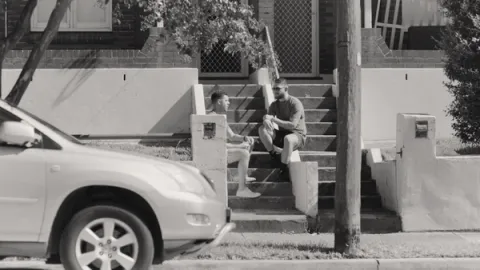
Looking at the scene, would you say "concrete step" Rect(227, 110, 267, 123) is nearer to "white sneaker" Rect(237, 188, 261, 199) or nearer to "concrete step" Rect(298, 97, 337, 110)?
"concrete step" Rect(298, 97, 337, 110)

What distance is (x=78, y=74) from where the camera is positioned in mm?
13438

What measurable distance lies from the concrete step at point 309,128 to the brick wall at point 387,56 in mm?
1820

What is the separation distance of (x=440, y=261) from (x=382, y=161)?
3390 mm

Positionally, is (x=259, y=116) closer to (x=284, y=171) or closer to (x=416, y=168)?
(x=284, y=171)

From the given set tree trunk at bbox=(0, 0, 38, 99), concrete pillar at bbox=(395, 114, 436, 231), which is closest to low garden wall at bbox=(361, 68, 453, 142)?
concrete pillar at bbox=(395, 114, 436, 231)

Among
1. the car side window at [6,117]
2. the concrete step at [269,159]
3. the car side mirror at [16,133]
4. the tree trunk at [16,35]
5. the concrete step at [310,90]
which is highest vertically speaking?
the tree trunk at [16,35]

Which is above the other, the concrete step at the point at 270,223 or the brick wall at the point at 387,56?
the brick wall at the point at 387,56

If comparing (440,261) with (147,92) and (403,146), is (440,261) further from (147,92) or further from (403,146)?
(147,92)

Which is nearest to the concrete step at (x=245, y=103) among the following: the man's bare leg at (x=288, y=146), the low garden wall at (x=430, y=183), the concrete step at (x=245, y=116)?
the concrete step at (x=245, y=116)

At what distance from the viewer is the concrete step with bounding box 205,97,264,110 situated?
42.7 feet

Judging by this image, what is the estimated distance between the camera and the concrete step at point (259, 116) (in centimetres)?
1278

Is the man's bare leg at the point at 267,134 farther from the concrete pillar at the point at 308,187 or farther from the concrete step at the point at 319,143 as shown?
the concrete step at the point at 319,143

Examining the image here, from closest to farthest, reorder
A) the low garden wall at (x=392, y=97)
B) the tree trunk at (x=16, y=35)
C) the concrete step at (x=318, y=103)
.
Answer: the tree trunk at (x=16, y=35) → the concrete step at (x=318, y=103) → the low garden wall at (x=392, y=97)

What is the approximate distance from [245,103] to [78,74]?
9.44ft
